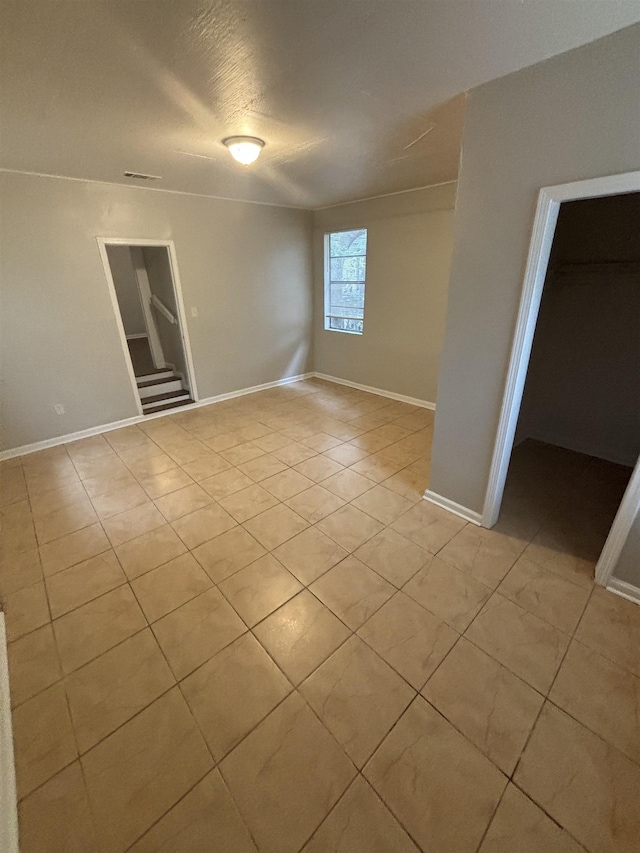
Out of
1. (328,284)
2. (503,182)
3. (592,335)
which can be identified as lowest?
(592,335)

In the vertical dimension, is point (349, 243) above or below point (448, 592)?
above

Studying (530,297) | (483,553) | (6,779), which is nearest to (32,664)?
(6,779)

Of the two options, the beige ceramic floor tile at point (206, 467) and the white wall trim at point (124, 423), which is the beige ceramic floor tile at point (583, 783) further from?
the white wall trim at point (124, 423)

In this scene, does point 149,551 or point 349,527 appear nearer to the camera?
point 149,551

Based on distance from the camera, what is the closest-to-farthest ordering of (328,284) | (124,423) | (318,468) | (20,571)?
1. (20,571)
2. (318,468)
3. (124,423)
4. (328,284)

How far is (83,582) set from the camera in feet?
6.61

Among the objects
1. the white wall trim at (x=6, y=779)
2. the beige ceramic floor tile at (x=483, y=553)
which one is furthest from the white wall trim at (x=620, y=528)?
the white wall trim at (x=6, y=779)

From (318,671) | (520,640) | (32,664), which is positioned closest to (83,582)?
(32,664)

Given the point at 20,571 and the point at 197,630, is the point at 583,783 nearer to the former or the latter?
the point at 197,630

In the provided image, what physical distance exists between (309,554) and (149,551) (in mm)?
1064

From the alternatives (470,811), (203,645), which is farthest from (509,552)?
(203,645)

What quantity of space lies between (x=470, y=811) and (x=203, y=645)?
4.00 ft

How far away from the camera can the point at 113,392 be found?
13.0 ft

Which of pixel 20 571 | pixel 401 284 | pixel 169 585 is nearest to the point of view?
pixel 169 585
